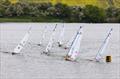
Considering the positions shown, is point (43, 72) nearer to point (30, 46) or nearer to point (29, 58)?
point (29, 58)

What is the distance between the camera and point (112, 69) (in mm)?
88875

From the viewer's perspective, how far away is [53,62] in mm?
94750

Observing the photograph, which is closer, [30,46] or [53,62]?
[53,62]

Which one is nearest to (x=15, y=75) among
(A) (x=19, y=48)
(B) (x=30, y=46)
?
(A) (x=19, y=48)

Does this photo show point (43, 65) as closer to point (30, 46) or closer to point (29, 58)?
point (29, 58)

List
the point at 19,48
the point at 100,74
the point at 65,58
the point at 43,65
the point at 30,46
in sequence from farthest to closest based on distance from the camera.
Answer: the point at 30,46 < the point at 19,48 < the point at 65,58 < the point at 43,65 < the point at 100,74

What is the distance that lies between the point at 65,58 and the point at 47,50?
12387mm

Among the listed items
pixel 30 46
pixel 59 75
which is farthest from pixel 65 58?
pixel 30 46

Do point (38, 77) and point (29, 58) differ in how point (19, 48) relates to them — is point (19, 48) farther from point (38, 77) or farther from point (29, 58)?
point (38, 77)

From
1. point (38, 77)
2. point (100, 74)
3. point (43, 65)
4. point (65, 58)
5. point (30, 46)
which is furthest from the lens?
point (30, 46)

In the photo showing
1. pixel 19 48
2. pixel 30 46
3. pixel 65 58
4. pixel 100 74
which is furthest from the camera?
pixel 30 46

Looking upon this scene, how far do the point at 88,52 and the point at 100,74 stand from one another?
30.8m

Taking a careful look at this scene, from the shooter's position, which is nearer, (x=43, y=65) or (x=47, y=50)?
(x=43, y=65)

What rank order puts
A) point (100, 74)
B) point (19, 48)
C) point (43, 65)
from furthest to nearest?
point (19, 48)
point (43, 65)
point (100, 74)
